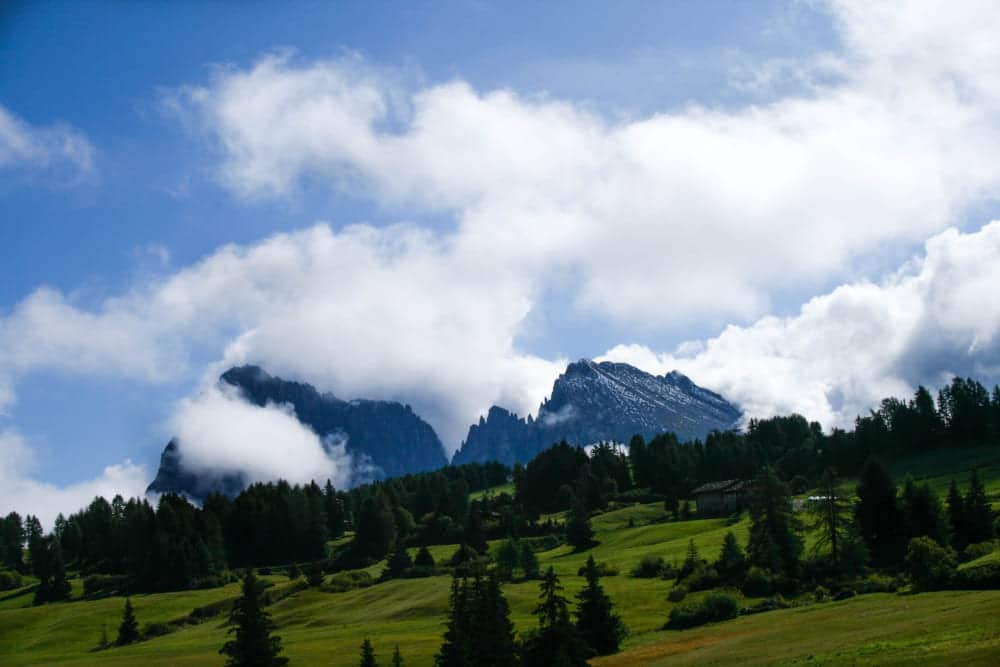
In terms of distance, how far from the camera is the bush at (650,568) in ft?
347

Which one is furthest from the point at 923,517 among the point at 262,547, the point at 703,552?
the point at 262,547

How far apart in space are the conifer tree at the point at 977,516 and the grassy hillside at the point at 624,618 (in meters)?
25.9

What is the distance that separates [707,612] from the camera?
243ft

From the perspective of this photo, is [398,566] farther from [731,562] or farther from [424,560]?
[731,562]

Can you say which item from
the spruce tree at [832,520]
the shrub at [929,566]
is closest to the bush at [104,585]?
the spruce tree at [832,520]

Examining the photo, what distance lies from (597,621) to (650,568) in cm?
4361

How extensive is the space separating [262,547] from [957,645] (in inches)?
6346

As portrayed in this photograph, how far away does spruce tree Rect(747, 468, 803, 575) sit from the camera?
87.4 metres

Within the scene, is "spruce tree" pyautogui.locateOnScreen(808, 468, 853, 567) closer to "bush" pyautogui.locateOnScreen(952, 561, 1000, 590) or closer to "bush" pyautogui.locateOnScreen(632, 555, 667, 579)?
"bush" pyautogui.locateOnScreen(632, 555, 667, 579)

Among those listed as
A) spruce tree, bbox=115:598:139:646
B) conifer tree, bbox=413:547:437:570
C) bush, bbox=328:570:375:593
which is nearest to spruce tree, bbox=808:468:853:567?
conifer tree, bbox=413:547:437:570

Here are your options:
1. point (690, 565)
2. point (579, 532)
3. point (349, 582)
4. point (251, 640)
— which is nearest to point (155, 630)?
point (349, 582)

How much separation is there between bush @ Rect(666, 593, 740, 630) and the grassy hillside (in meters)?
2.28

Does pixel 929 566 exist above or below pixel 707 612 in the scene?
above

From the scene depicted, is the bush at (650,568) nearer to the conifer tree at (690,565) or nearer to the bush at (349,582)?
the conifer tree at (690,565)
